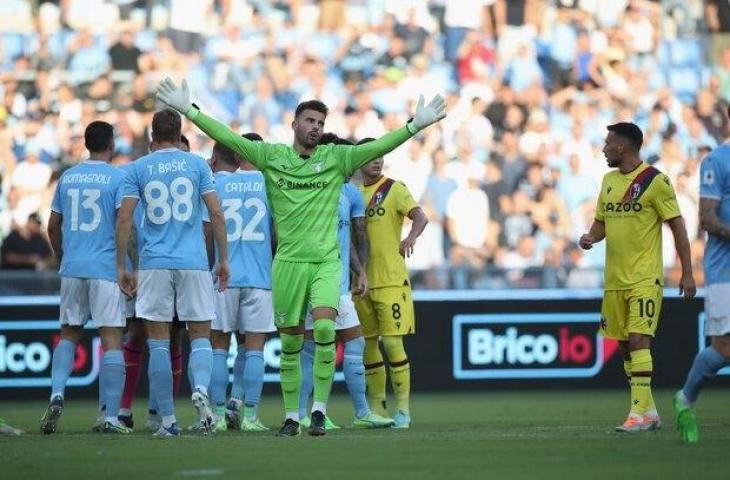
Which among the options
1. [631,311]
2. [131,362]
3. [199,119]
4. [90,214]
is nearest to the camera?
[199,119]

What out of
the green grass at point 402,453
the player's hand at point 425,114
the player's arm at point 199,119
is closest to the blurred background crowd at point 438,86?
the green grass at point 402,453

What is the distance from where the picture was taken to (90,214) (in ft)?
38.8

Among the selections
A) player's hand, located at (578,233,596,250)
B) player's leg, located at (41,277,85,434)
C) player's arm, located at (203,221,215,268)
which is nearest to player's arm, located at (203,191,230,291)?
A: player's arm, located at (203,221,215,268)

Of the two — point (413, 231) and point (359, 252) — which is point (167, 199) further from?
point (413, 231)

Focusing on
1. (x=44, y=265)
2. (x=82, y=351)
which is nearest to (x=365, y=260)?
→ (x=82, y=351)

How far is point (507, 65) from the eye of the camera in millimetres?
22766

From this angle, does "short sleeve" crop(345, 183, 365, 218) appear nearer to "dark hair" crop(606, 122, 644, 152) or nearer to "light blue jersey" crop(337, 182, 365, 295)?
"light blue jersey" crop(337, 182, 365, 295)

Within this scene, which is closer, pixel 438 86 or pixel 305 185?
pixel 305 185

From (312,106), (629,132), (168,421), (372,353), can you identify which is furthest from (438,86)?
(168,421)

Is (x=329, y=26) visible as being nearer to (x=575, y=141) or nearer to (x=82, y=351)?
(x=575, y=141)

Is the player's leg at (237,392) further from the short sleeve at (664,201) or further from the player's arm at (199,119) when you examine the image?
the short sleeve at (664,201)

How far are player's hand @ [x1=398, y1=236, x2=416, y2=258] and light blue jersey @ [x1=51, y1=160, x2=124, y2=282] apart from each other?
2280 mm

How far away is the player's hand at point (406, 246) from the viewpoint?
12.4 metres

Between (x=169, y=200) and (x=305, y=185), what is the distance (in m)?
0.96
